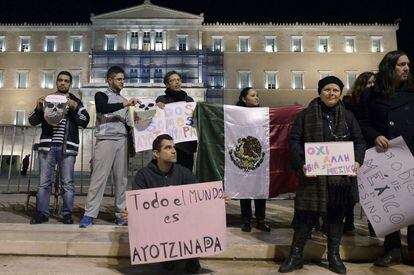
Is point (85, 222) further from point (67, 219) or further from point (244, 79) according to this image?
point (244, 79)

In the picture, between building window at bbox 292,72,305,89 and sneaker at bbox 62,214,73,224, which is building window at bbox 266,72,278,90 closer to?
building window at bbox 292,72,305,89

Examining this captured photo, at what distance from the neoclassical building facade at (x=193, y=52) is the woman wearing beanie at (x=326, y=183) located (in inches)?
1444

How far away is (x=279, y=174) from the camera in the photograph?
4.86m

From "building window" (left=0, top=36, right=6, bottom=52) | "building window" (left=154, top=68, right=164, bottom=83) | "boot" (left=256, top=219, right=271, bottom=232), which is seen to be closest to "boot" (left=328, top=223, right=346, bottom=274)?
"boot" (left=256, top=219, right=271, bottom=232)

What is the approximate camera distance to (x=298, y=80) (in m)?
42.1

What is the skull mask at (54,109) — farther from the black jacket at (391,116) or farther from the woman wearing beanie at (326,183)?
the black jacket at (391,116)

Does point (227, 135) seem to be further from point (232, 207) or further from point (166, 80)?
point (232, 207)

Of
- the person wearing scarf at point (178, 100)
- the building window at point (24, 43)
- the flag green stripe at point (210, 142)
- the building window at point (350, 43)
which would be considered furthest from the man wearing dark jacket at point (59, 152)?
the building window at point (350, 43)

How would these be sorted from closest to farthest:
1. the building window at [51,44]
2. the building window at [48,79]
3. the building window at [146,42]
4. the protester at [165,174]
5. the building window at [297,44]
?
the protester at [165,174] < the building window at [146,42] < the building window at [48,79] < the building window at [51,44] < the building window at [297,44]

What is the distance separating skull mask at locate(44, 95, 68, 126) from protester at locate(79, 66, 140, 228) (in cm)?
44

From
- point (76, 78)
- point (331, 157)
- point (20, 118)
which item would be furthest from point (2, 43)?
point (331, 157)

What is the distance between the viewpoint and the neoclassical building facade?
1591 inches

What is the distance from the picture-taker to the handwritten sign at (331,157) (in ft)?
11.1

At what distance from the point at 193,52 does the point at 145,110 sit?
3614 centimetres
